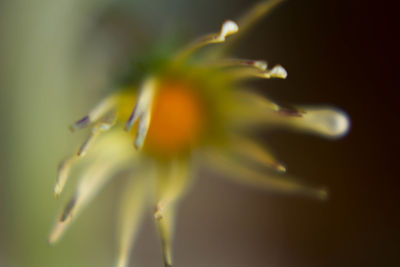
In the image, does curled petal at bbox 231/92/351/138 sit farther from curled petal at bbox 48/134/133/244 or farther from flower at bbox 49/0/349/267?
curled petal at bbox 48/134/133/244

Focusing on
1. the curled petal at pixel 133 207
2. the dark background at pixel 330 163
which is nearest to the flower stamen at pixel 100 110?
the curled petal at pixel 133 207

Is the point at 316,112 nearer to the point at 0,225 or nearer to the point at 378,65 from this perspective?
the point at 378,65

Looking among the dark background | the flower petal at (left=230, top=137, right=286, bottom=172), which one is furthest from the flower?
the dark background

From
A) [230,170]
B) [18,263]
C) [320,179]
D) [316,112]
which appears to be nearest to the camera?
[316,112]

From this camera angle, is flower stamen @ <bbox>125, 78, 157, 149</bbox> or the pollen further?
the pollen

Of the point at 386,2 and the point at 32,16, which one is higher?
the point at 386,2

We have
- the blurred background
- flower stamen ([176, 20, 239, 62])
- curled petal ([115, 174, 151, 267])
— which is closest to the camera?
flower stamen ([176, 20, 239, 62])

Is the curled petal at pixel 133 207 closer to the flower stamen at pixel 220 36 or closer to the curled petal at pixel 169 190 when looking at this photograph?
the curled petal at pixel 169 190

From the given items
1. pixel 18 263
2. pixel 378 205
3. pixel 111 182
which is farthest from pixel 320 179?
pixel 18 263
